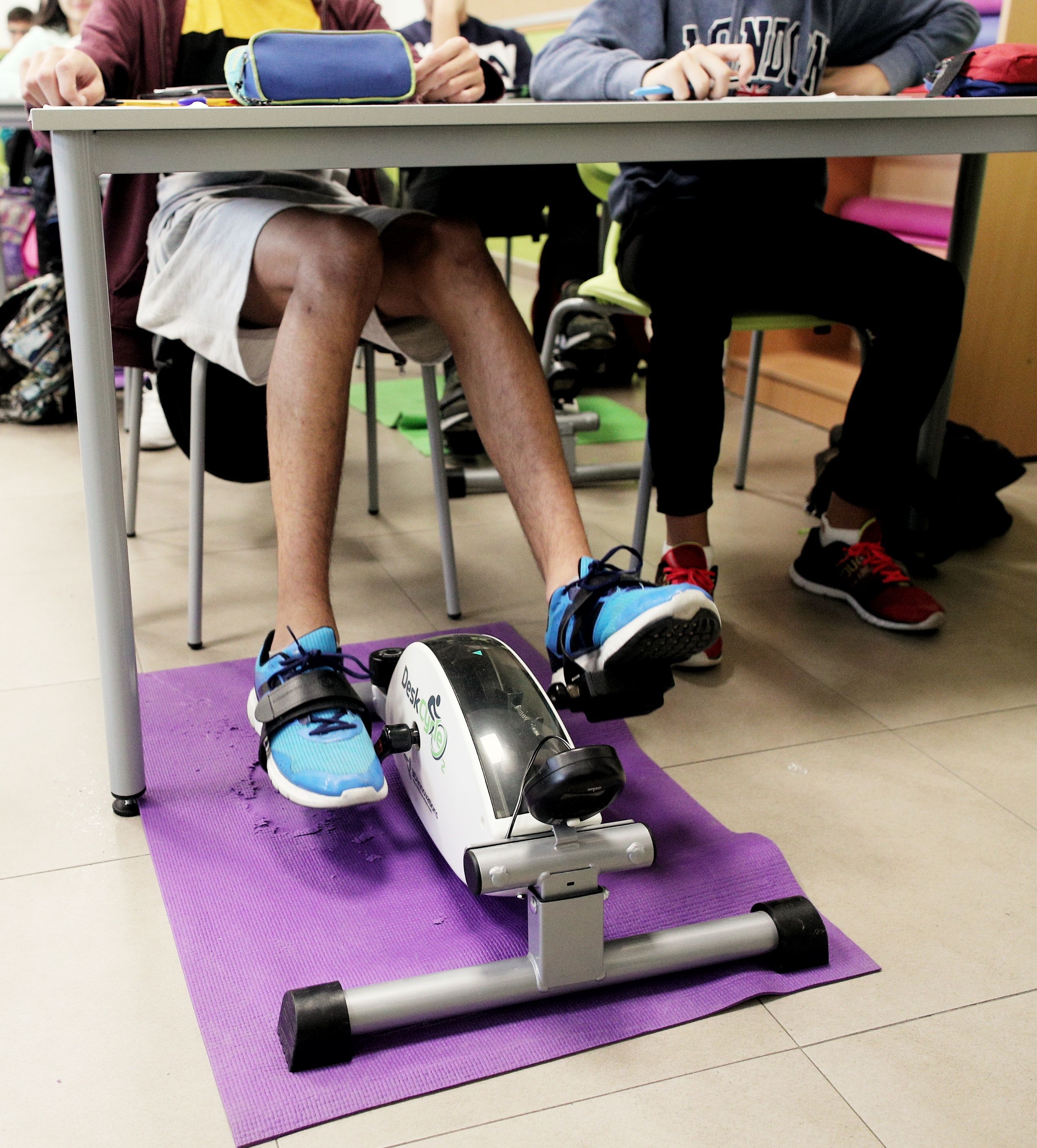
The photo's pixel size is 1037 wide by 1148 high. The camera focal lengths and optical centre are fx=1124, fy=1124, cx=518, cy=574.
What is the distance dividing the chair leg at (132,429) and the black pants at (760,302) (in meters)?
0.79

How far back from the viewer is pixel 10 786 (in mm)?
1257

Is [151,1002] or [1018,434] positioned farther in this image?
[1018,434]

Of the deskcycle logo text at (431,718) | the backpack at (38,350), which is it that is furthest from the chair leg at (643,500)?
the backpack at (38,350)

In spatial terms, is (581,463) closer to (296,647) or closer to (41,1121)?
(296,647)

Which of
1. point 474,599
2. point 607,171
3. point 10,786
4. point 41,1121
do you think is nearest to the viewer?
point 41,1121

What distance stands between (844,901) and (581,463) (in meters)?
1.58

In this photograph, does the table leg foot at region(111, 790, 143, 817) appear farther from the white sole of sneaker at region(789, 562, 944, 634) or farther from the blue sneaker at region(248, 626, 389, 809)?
the white sole of sneaker at region(789, 562, 944, 634)

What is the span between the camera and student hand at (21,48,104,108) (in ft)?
3.67

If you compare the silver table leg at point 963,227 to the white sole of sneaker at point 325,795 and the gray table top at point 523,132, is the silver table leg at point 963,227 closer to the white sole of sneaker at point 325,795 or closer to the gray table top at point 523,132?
the gray table top at point 523,132

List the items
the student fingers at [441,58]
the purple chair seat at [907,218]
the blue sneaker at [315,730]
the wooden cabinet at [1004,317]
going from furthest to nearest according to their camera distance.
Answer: the purple chair seat at [907,218]
the wooden cabinet at [1004,317]
the student fingers at [441,58]
the blue sneaker at [315,730]

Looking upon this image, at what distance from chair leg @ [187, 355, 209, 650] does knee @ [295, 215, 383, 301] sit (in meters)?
0.34

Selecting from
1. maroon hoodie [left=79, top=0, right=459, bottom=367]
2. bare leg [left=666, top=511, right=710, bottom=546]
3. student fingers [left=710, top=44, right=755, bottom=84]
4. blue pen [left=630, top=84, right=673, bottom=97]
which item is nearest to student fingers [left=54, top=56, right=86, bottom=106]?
maroon hoodie [left=79, top=0, right=459, bottom=367]

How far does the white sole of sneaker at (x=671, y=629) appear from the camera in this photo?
1.04m

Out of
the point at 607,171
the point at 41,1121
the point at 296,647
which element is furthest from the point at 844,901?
the point at 607,171
